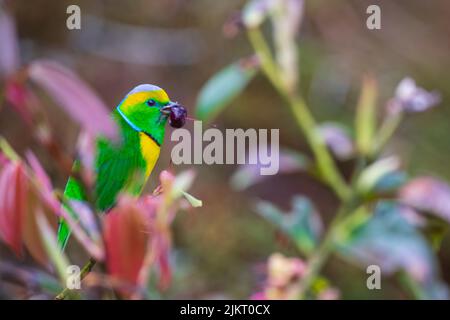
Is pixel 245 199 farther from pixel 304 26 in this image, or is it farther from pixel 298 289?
pixel 298 289

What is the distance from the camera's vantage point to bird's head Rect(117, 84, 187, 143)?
0.37m

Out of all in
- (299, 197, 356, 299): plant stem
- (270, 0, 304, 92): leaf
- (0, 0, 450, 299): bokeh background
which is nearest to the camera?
(299, 197, 356, 299): plant stem

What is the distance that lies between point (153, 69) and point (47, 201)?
1.33 meters

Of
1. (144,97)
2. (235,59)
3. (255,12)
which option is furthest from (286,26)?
(235,59)

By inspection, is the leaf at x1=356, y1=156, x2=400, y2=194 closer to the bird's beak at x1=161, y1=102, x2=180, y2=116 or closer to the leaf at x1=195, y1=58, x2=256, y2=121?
the leaf at x1=195, y1=58, x2=256, y2=121

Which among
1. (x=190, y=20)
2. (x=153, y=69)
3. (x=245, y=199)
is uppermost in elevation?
(x=190, y=20)

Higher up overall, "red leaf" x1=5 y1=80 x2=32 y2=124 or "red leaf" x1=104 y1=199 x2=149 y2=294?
"red leaf" x1=5 y1=80 x2=32 y2=124

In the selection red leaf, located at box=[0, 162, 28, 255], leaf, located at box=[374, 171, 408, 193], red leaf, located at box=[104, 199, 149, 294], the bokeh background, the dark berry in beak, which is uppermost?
the bokeh background

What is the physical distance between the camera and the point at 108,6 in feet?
5.15

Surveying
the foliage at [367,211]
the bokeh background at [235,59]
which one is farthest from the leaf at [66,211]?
the bokeh background at [235,59]

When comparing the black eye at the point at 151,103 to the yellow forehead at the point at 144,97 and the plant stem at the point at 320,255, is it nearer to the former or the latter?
the yellow forehead at the point at 144,97

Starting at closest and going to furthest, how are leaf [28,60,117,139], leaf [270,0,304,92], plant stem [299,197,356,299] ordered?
leaf [28,60,117,139]
plant stem [299,197,356,299]
leaf [270,0,304,92]

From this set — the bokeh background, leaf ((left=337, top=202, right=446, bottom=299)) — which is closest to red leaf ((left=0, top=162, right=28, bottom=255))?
leaf ((left=337, top=202, right=446, bottom=299))
